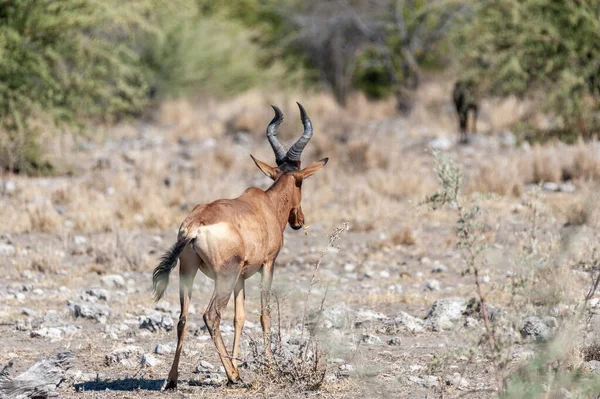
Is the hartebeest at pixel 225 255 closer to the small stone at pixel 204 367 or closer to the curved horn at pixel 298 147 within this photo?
the small stone at pixel 204 367

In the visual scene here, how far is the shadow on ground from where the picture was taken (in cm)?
646

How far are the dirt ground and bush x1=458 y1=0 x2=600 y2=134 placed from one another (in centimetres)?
118

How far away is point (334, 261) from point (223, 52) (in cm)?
1884

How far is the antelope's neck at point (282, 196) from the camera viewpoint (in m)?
7.21

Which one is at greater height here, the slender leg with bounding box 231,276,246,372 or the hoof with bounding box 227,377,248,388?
the slender leg with bounding box 231,276,246,372

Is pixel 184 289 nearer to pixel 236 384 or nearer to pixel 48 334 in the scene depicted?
pixel 236 384

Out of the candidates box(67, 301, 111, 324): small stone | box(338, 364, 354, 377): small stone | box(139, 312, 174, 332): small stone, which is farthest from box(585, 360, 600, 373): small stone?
box(67, 301, 111, 324): small stone

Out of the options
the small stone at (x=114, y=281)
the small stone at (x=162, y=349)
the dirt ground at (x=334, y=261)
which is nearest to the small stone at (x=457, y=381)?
the dirt ground at (x=334, y=261)

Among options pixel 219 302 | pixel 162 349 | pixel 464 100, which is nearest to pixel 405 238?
pixel 162 349

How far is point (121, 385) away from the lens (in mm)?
6582

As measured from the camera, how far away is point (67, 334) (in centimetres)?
810

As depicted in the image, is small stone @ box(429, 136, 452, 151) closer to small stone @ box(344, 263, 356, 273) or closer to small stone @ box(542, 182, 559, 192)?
small stone @ box(542, 182, 559, 192)

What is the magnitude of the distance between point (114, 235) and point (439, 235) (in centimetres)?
404

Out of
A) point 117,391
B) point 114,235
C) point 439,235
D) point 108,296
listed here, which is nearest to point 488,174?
point 439,235
